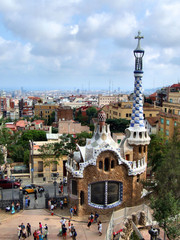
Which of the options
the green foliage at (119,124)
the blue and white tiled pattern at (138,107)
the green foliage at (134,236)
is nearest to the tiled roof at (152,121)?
the green foliage at (119,124)

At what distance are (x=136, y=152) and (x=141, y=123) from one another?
3.44 meters

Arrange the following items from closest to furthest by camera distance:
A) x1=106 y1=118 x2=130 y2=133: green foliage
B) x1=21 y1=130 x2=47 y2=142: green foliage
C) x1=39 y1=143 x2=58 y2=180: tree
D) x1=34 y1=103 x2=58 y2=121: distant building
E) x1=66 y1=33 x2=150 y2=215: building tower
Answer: x1=66 y1=33 x2=150 y2=215: building tower
x1=39 y1=143 x2=58 y2=180: tree
x1=21 y1=130 x2=47 y2=142: green foliage
x1=106 y1=118 x2=130 y2=133: green foliage
x1=34 y1=103 x2=58 y2=121: distant building

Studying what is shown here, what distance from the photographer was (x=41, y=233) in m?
22.2

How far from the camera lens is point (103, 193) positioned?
26.4 m

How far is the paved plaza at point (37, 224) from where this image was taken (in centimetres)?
2247

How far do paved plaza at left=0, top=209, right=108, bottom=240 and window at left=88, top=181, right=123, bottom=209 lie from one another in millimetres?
2092

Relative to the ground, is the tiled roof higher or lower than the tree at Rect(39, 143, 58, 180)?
higher

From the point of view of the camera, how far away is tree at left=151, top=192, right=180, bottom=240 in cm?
1845

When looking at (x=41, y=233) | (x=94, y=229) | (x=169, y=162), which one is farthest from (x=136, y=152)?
(x=41, y=233)

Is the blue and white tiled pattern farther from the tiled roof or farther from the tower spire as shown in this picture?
the tiled roof

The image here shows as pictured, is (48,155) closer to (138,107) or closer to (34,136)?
→ (138,107)

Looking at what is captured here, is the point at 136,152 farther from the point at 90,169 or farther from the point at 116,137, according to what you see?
the point at 116,137

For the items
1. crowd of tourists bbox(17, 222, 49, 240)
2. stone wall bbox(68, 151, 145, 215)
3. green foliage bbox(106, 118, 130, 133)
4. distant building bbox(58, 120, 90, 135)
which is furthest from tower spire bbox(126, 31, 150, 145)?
green foliage bbox(106, 118, 130, 133)

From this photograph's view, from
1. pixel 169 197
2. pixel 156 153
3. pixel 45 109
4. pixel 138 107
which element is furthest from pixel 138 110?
pixel 45 109
